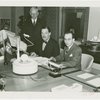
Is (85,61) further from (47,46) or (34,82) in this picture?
(34,82)

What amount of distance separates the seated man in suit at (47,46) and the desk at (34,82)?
0.25 meters

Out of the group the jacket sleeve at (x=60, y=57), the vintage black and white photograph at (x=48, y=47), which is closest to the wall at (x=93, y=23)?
the vintage black and white photograph at (x=48, y=47)

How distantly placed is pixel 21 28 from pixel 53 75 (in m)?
0.32

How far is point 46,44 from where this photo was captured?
53.5 inches

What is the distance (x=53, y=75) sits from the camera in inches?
40.9

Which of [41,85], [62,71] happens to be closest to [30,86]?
[41,85]

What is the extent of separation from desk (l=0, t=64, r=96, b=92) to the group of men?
0.17m

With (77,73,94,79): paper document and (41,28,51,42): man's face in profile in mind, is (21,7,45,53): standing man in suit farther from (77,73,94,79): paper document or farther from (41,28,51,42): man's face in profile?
(77,73,94,79): paper document

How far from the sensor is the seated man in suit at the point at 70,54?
1185 mm

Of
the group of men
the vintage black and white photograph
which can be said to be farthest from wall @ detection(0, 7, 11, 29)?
the group of men

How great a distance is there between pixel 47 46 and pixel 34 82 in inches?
17.2

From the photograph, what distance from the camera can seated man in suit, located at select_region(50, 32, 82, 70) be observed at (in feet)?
3.89

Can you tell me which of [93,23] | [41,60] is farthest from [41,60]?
[93,23]
